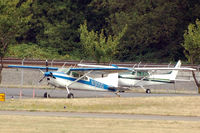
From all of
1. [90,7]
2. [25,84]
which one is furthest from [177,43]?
[25,84]

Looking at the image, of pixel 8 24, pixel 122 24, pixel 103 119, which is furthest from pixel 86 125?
pixel 122 24

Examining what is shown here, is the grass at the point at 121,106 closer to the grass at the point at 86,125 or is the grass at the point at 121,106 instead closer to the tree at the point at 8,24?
the grass at the point at 86,125

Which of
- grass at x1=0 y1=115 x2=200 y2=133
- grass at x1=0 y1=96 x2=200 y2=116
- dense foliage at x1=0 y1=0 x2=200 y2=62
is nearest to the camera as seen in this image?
grass at x1=0 y1=115 x2=200 y2=133

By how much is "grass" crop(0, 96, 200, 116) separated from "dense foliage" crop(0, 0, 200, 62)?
31.3m

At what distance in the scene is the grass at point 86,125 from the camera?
57.2ft

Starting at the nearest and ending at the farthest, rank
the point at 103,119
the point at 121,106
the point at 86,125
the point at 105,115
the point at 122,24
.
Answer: the point at 86,125 → the point at 103,119 → the point at 105,115 → the point at 121,106 → the point at 122,24

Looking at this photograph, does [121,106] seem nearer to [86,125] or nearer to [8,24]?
[86,125]

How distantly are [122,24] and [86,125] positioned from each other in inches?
1726

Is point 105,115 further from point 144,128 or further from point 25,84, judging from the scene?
point 25,84

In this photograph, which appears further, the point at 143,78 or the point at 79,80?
the point at 143,78

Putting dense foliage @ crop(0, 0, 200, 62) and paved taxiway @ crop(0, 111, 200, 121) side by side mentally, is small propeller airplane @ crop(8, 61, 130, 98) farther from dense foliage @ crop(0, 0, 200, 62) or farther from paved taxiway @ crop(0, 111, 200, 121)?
dense foliage @ crop(0, 0, 200, 62)

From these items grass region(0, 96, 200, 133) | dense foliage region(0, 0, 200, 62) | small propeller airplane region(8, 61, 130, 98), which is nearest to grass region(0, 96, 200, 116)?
grass region(0, 96, 200, 133)

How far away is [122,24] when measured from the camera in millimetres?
61656

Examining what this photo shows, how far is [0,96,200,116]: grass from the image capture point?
78.1 ft
